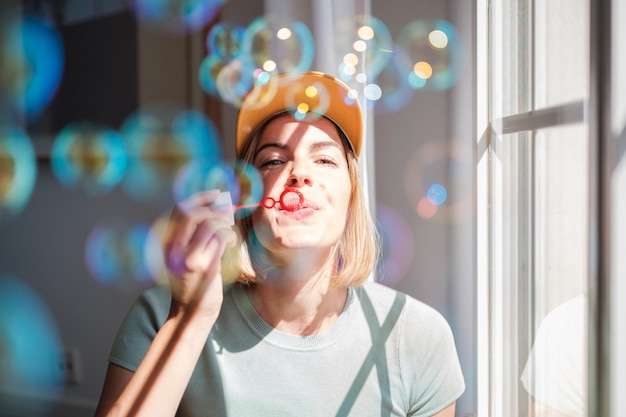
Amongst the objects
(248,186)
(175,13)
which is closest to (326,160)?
(248,186)

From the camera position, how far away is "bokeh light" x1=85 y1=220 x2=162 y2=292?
2146mm

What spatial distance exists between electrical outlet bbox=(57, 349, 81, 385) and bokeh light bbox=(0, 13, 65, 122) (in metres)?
0.84

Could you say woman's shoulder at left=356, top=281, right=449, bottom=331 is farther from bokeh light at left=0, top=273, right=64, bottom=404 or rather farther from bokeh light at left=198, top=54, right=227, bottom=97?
bokeh light at left=0, top=273, right=64, bottom=404

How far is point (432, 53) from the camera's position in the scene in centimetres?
138

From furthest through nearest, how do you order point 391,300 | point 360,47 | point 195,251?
point 360,47, point 391,300, point 195,251

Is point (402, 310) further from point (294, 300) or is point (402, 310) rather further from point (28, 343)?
point (28, 343)

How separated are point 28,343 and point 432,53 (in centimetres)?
177

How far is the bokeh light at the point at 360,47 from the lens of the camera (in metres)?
1.37

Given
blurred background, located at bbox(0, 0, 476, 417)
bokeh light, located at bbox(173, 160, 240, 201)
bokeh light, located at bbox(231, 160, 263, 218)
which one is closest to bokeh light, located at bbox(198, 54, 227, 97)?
blurred background, located at bbox(0, 0, 476, 417)

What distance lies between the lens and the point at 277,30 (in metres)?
1.58

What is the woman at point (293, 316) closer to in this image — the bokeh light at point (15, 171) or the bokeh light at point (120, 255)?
the bokeh light at point (120, 255)

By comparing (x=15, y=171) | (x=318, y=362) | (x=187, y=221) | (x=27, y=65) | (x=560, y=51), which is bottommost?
(x=318, y=362)

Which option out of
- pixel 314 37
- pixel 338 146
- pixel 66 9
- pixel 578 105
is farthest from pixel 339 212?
pixel 66 9

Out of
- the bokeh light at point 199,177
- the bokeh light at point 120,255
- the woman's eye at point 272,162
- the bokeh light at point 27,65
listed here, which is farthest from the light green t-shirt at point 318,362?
the bokeh light at point 27,65
